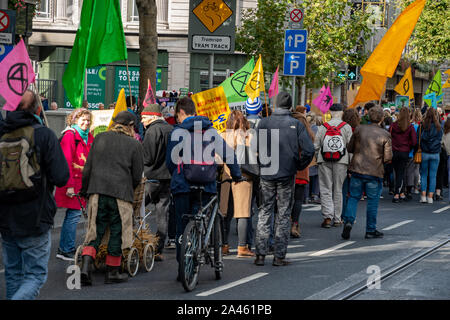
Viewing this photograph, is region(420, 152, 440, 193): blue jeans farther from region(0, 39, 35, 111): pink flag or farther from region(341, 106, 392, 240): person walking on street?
region(0, 39, 35, 111): pink flag

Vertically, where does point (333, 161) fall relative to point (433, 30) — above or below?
below

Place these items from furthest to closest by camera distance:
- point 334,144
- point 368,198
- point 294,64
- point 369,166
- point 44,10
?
point 44,10, point 294,64, point 334,144, point 368,198, point 369,166

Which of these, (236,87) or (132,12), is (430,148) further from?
(132,12)

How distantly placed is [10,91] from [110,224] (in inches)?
74.6

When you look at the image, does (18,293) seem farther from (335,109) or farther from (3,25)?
(3,25)

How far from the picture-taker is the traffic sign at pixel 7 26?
49.2ft

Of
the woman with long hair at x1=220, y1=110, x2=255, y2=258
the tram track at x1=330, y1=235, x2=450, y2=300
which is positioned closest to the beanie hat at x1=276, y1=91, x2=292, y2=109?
the woman with long hair at x1=220, y1=110, x2=255, y2=258

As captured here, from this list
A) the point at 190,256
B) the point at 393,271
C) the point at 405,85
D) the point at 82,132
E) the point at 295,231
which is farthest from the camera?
the point at 405,85

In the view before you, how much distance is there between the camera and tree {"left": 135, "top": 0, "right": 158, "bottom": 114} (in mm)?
16031

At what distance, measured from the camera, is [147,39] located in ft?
53.0

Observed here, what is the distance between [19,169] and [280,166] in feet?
13.4

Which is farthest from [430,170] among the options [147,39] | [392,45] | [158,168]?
[158,168]

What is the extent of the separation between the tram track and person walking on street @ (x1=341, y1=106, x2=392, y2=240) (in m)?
1.04

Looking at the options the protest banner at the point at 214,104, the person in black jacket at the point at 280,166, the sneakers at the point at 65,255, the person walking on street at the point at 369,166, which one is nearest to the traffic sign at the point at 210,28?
the protest banner at the point at 214,104
